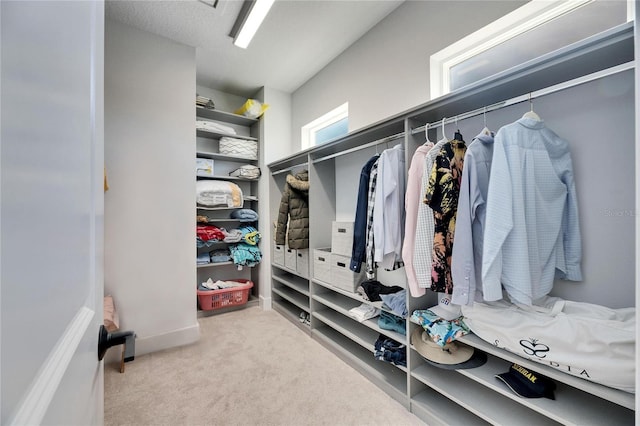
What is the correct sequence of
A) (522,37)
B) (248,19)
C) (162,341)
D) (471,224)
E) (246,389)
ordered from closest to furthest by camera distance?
(471,224)
(522,37)
(246,389)
(248,19)
(162,341)

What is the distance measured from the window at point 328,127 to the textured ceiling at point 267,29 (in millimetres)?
560

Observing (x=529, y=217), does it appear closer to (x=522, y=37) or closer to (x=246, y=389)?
(x=522, y=37)

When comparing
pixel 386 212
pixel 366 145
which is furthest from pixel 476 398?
pixel 366 145

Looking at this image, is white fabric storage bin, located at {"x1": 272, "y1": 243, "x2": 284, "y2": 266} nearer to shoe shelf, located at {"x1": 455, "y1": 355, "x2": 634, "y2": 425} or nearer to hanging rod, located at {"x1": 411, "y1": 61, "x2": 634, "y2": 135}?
hanging rod, located at {"x1": 411, "y1": 61, "x2": 634, "y2": 135}

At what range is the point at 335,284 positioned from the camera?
2.33 meters

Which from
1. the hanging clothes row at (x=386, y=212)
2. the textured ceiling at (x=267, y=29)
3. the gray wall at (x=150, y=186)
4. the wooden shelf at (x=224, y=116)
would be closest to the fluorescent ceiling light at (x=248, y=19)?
the textured ceiling at (x=267, y=29)

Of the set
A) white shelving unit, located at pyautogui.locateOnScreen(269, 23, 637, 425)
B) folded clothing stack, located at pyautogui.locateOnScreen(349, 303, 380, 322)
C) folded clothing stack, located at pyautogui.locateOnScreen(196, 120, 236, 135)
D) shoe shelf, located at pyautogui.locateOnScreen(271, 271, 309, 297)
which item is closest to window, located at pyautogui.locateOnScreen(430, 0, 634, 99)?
white shelving unit, located at pyautogui.locateOnScreen(269, 23, 637, 425)

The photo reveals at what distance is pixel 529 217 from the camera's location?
120 cm

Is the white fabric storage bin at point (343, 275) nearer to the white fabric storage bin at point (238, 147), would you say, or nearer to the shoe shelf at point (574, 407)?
the shoe shelf at point (574, 407)

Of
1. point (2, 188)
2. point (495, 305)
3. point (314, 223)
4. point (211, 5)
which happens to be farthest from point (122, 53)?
point (495, 305)

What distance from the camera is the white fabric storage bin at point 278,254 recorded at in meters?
3.17

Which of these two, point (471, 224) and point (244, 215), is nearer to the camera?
point (471, 224)

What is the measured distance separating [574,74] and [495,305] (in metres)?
1.15

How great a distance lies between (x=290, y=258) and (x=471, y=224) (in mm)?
2071
